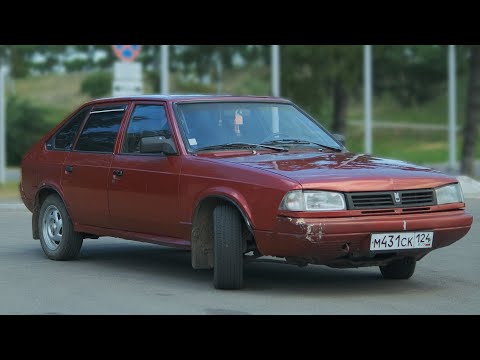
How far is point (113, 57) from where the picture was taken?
2436 inches

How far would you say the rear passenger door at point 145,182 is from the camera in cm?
943

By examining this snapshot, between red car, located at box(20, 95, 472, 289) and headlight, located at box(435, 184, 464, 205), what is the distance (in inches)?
0.5

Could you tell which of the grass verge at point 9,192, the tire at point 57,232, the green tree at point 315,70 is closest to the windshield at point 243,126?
the tire at point 57,232

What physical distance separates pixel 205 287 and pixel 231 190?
37.8 inches

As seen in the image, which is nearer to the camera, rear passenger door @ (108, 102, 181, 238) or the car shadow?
the car shadow

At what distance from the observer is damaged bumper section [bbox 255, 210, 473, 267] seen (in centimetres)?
818

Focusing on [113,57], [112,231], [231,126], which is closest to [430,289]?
[231,126]

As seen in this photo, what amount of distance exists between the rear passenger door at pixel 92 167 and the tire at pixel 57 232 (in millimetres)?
203

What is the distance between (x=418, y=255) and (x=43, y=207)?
427 centimetres

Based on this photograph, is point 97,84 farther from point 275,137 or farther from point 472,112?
point 275,137

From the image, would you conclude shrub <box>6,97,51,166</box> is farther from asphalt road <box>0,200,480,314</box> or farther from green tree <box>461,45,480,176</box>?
asphalt road <box>0,200,480,314</box>

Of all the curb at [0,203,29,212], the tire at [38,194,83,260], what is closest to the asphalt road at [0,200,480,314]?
the tire at [38,194,83,260]

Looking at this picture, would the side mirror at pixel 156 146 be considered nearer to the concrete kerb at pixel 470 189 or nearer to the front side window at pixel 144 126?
the front side window at pixel 144 126

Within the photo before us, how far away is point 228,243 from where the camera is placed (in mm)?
8609
